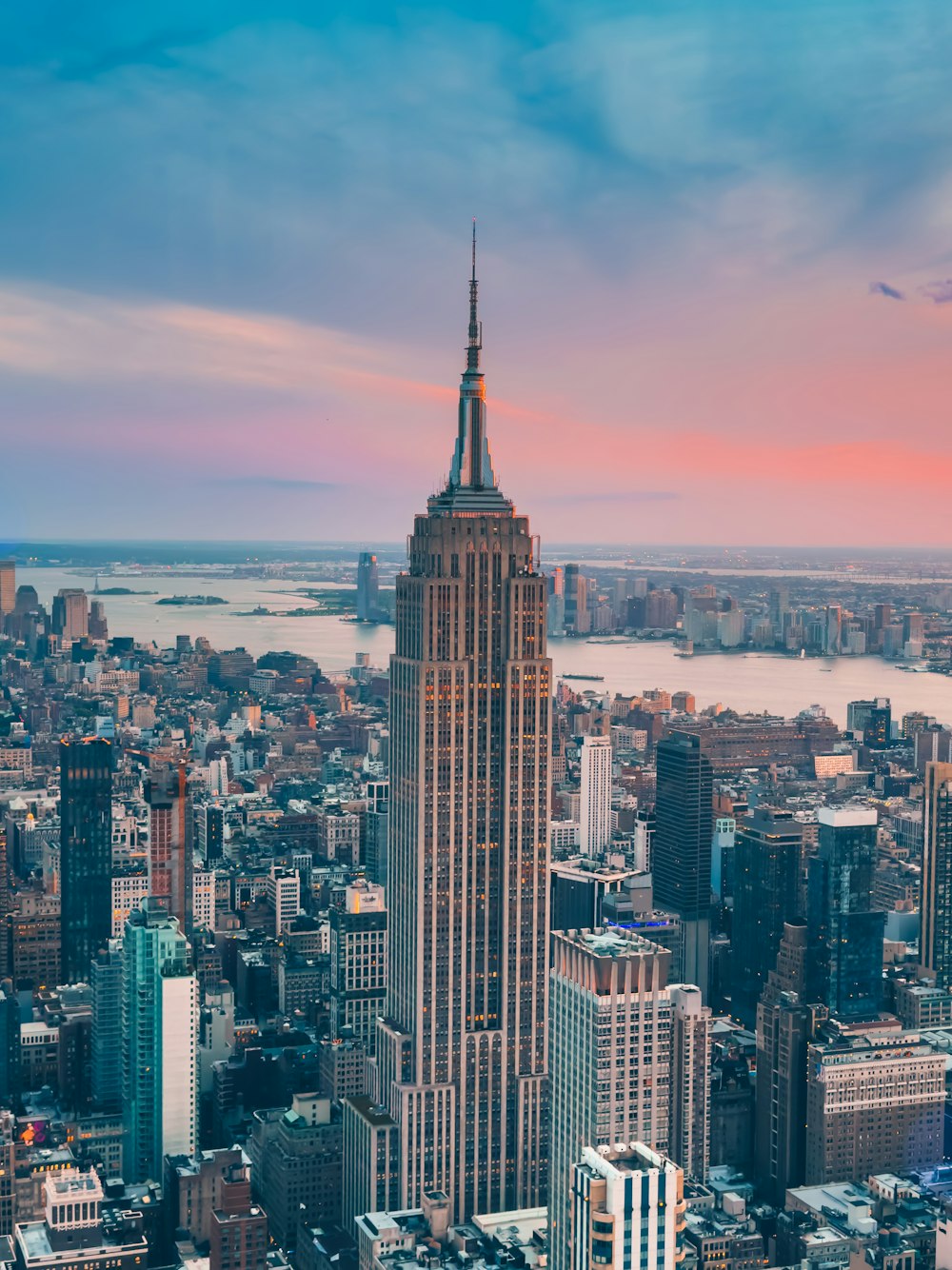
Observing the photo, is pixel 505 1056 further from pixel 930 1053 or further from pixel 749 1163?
pixel 930 1053

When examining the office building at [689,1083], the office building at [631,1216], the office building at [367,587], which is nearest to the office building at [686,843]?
the office building at [689,1083]

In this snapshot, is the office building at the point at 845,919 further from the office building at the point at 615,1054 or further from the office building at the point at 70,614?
the office building at the point at 70,614

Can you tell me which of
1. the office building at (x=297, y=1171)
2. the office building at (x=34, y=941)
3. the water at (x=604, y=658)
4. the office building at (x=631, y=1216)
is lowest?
the office building at (x=297, y=1171)

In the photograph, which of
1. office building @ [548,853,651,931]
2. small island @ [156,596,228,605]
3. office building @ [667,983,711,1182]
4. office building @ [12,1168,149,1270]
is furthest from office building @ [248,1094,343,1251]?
small island @ [156,596,228,605]

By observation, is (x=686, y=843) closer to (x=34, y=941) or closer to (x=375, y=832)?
(x=375, y=832)

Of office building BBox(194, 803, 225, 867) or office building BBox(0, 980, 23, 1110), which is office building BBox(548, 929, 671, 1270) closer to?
office building BBox(0, 980, 23, 1110)
